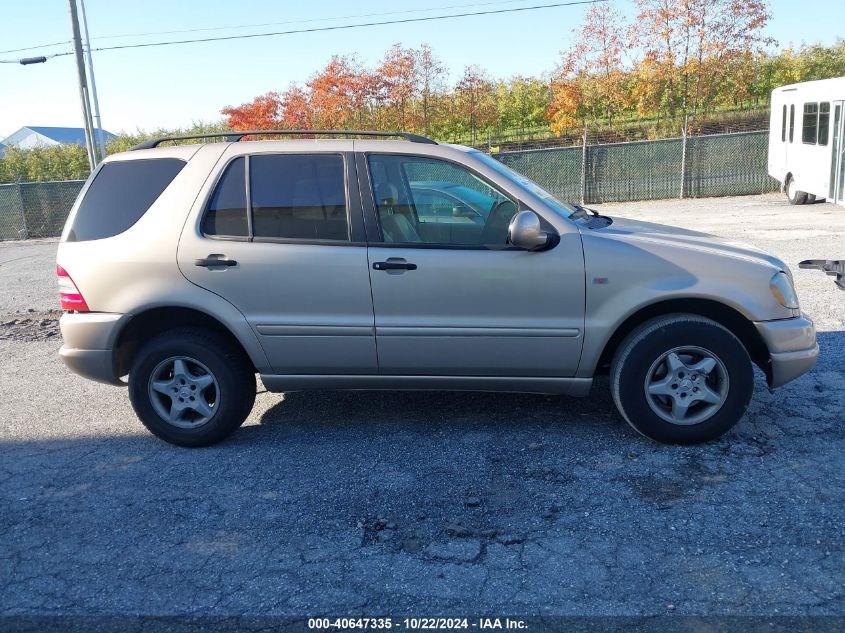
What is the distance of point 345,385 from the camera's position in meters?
4.51

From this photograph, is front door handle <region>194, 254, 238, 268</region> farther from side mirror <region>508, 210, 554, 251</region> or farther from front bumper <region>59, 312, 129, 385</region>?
side mirror <region>508, 210, 554, 251</region>

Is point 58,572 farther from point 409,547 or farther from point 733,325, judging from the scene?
point 733,325

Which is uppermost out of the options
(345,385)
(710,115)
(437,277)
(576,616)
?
(710,115)

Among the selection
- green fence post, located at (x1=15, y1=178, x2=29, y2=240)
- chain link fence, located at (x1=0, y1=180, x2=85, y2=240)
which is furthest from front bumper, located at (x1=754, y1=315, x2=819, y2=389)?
green fence post, located at (x1=15, y1=178, x2=29, y2=240)

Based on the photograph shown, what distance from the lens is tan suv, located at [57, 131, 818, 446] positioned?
13.7 feet

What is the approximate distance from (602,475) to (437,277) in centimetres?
143

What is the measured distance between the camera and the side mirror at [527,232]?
13.3 ft

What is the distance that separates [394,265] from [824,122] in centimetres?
1385

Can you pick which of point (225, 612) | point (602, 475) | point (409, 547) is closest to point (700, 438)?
point (602, 475)

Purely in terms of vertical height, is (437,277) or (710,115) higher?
(710,115)

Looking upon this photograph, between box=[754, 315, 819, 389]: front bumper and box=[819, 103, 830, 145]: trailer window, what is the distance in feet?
40.8

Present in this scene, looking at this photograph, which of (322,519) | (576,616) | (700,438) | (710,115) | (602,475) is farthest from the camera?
(710,115)

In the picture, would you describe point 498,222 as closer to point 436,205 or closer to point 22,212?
point 436,205

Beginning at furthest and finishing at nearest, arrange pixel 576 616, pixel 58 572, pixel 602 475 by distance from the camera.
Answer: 1. pixel 602 475
2. pixel 58 572
3. pixel 576 616
